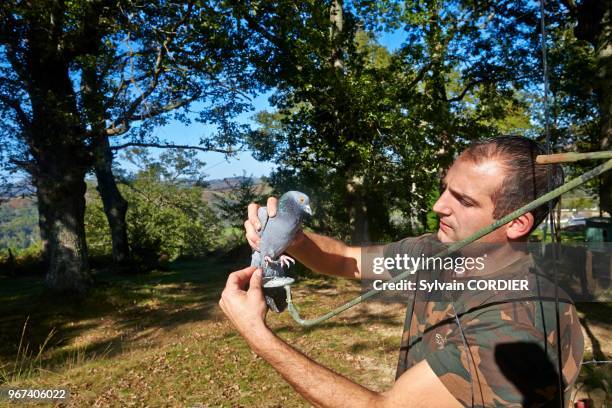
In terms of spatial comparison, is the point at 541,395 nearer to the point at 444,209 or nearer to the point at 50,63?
the point at 444,209

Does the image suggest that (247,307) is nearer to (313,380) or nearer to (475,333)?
(313,380)

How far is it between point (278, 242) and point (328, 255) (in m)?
0.69

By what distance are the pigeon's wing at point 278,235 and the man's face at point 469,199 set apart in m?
0.71

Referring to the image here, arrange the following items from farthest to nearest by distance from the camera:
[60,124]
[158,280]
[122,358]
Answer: [158,280], [60,124], [122,358]

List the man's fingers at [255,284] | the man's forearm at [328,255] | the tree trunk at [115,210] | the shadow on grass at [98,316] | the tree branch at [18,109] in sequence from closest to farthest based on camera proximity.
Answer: the man's fingers at [255,284] → the man's forearm at [328,255] → the shadow on grass at [98,316] → the tree branch at [18,109] → the tree trunk at [115,210]

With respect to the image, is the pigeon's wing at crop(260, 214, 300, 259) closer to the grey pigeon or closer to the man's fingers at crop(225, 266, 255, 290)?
the grey pigeon

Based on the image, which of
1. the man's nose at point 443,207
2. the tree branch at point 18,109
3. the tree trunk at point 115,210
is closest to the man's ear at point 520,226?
the man's nose at point 443,207

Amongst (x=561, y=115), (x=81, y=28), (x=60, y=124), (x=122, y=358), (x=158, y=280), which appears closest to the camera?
(x=122, y=358)

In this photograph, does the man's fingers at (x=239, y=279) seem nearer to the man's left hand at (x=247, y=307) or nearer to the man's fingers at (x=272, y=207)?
the man's left hand at (x=247, y=307)

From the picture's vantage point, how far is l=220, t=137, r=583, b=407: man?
1.27 metres

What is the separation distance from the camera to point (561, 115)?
521 inches

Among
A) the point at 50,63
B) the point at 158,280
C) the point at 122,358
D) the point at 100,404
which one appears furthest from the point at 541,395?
the point at 158,280

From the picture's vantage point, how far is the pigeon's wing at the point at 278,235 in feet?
6.59

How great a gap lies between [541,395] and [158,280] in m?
16.5
